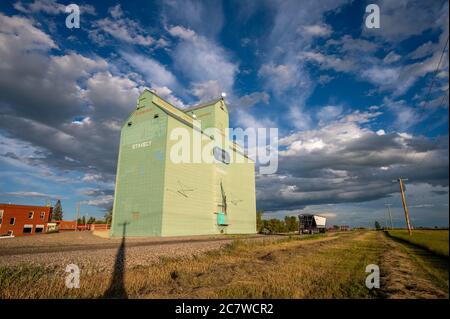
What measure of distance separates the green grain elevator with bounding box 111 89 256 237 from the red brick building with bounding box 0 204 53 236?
29044 millimetres

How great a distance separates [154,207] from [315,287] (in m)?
27.8

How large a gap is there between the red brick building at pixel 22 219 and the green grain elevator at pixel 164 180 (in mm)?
29044

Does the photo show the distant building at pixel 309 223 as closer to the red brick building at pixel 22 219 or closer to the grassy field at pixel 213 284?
the grassy field at pixel 213 284

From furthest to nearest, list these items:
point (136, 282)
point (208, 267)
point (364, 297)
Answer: point (208, 267) → point (136, 282) → point (364, 297)

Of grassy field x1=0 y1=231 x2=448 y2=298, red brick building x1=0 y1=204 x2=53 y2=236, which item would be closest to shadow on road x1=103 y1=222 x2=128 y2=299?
grassy field x1=0 y1=231 x2=448 y2=298

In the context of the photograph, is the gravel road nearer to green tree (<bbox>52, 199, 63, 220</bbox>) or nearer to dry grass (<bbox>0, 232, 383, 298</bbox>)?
dry grass (<bbox>0, 232, 383, 298</bbox>)

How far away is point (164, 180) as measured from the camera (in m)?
31.0

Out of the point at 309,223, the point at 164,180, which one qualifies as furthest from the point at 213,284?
the point at 309,223

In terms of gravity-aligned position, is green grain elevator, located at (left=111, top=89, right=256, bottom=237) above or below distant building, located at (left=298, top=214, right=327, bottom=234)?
above

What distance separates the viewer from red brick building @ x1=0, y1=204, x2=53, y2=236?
47.3 m

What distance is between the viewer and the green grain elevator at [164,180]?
31531mm
